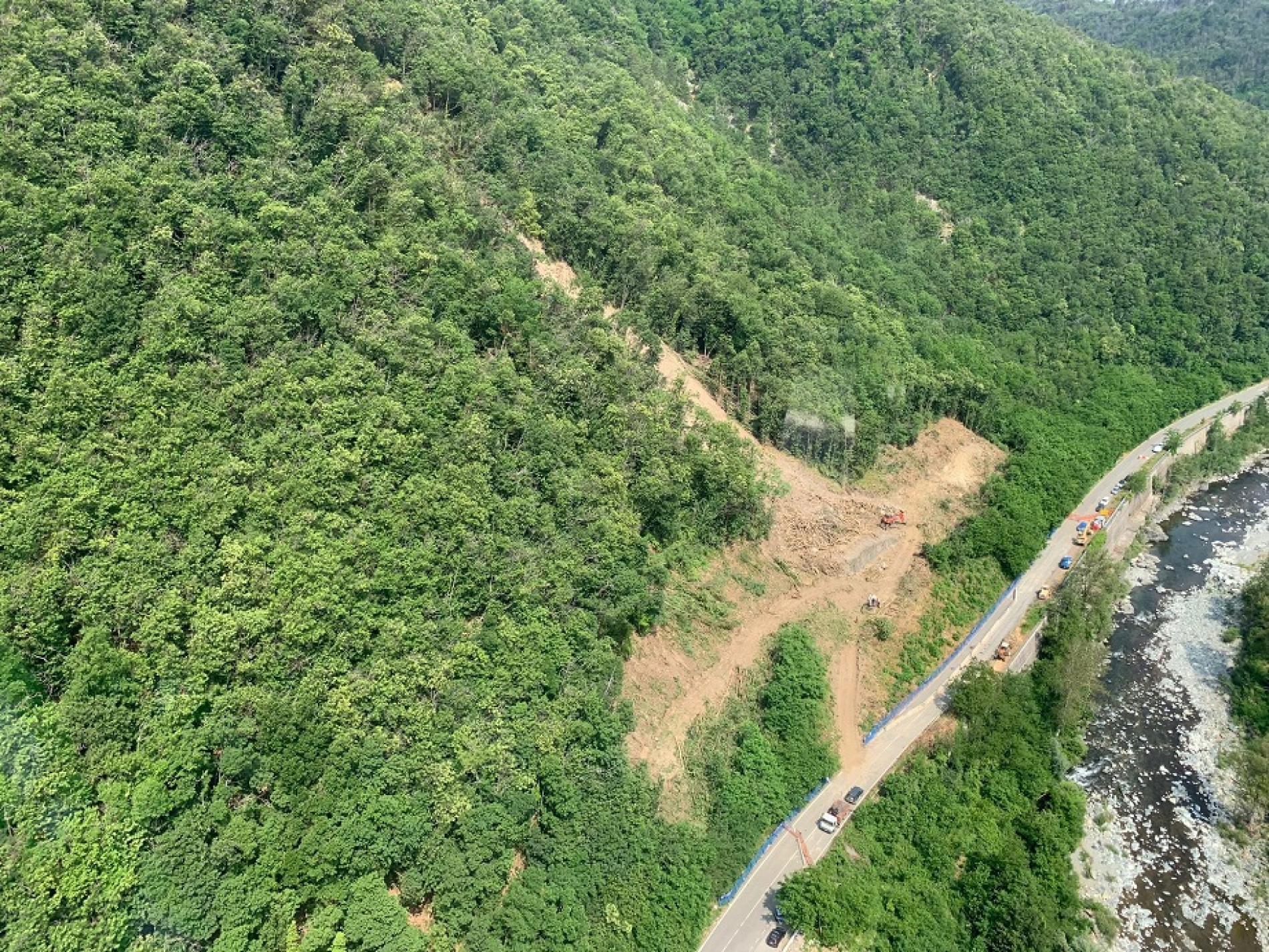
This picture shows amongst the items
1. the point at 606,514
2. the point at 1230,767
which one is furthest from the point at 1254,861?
the point at 606,514

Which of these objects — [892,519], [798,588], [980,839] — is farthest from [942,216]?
[980,839]

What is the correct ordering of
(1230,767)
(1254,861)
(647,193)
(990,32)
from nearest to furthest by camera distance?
(1254,861)
(1230,767)
(647,193)
(990,32)

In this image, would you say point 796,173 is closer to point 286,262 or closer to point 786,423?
point 786,423

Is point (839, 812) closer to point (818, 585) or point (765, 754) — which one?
point (765, 754)

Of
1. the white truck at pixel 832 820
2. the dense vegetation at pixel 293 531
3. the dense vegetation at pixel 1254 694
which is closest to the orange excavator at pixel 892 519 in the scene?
the dense vegetation at pixel 293 531

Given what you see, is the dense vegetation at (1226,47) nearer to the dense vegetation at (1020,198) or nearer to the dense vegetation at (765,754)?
the dense vegetation at (1020,198)
